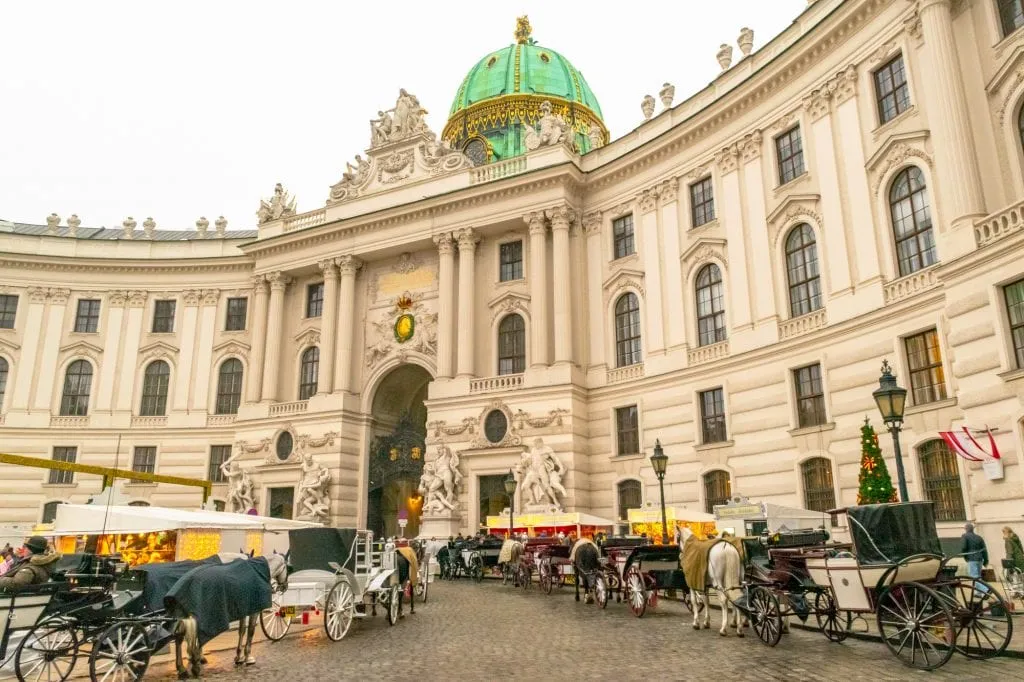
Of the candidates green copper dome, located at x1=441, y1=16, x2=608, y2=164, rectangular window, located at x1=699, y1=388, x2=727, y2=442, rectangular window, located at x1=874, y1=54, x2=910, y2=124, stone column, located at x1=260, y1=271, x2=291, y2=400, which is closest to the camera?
rectangular window, located at x1=874, y1=54, x2=910, y2=124

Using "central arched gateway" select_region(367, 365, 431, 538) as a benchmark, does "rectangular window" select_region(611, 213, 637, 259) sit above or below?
above

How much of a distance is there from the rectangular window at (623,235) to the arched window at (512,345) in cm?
569

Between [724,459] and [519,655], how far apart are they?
59.1 ft

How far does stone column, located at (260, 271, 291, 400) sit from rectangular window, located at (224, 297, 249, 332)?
3427 millimetres

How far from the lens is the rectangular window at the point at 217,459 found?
140ft

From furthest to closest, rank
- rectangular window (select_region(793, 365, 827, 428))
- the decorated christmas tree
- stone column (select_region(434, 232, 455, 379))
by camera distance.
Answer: stone column (select_region(434, 232, 455, 379)), rectangular window (select_region(793, 365, 827, 428)), the decorated christmas tree

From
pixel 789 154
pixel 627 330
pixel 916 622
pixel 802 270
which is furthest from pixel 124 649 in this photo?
pixel 627 330

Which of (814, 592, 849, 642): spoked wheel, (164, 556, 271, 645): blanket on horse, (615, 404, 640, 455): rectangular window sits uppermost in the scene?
(615, 404, 640, 455): rectangular window

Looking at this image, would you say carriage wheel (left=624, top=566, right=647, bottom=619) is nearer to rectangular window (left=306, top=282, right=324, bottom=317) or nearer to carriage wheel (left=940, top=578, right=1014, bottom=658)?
carriage wheel (left=940, top=578, right=1014, bottom=658)

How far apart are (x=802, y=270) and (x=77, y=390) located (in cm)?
3988

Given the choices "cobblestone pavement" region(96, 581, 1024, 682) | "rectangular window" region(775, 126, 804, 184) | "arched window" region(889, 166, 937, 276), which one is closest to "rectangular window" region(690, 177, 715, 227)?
"rectangular window" region(775, 126, 804, 184)

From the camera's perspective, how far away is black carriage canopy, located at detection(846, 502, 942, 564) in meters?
10.5

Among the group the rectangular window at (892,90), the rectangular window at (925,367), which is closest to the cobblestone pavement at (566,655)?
the rectangular window at (925,367)

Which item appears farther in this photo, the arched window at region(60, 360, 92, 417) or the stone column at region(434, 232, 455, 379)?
the arched window at region(60, 360, 92, 417)
